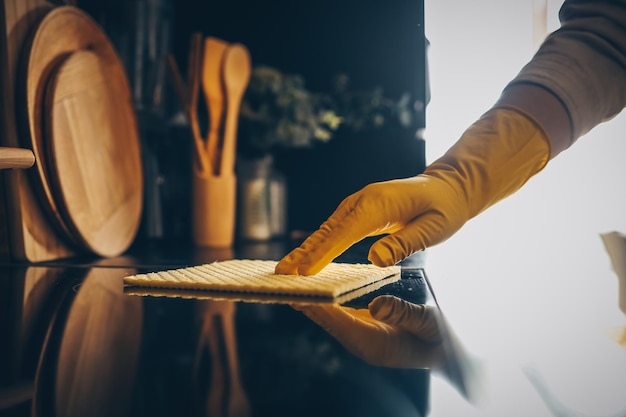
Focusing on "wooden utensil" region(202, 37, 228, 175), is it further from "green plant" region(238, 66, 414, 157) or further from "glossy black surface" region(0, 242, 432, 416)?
"glossy black surface" region(0, 242, 432, 416)

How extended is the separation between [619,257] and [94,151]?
996 mm

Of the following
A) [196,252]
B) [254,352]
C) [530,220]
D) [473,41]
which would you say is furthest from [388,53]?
[254,352]

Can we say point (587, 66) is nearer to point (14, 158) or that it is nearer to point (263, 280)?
point (263, 280)

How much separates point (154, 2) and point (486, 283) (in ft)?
3.79

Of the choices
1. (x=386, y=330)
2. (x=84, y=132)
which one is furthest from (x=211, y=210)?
(x=386, y=330)

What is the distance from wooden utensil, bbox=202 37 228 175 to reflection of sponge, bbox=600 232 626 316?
889 mm

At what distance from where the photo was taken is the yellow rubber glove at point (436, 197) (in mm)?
742

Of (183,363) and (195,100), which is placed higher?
(195,100)

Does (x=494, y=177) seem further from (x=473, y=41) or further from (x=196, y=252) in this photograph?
(x=473, y=41)

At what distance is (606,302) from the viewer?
635 mm

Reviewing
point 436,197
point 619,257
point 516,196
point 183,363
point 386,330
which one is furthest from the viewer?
point 516,196

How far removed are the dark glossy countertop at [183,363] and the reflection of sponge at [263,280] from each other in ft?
0.11

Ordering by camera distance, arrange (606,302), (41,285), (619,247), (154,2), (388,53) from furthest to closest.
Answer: (388,53), (154,2), (619,247), (41,285), (606,302)

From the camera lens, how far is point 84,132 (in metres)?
1.14
